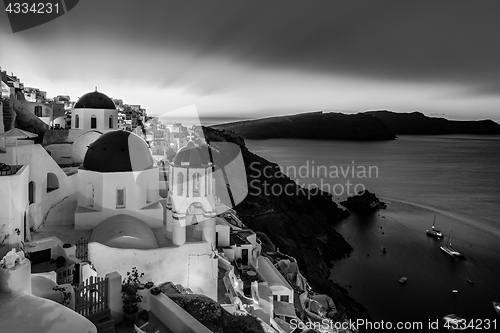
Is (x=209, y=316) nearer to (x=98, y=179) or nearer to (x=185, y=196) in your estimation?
(x=185, y=196)

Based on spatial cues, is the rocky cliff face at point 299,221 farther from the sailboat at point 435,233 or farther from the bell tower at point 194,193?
the bell tower at point 194,193

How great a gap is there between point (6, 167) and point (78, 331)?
23.2 feet

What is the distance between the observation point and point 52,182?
13.3 meters

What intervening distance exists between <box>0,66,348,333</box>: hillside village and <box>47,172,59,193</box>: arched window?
35mm

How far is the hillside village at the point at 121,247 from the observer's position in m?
5.94

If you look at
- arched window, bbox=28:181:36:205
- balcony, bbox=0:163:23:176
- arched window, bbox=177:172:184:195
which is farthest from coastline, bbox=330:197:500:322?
balcony, bbox=0:163:23:176

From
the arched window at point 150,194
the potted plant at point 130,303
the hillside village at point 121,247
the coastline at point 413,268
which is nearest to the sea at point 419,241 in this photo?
the coastline at point 413,268

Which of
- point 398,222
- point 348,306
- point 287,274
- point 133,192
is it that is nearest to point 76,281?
point 133,192

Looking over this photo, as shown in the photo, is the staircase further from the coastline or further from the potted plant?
the coastline

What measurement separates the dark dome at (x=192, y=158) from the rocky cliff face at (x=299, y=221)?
18967mm

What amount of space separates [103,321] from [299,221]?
40660 millimetres

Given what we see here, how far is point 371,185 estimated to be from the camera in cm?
7544

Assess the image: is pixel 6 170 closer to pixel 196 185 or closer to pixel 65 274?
pixel 65 274

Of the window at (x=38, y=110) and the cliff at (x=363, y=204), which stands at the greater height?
the window at (x=38, y=110)
